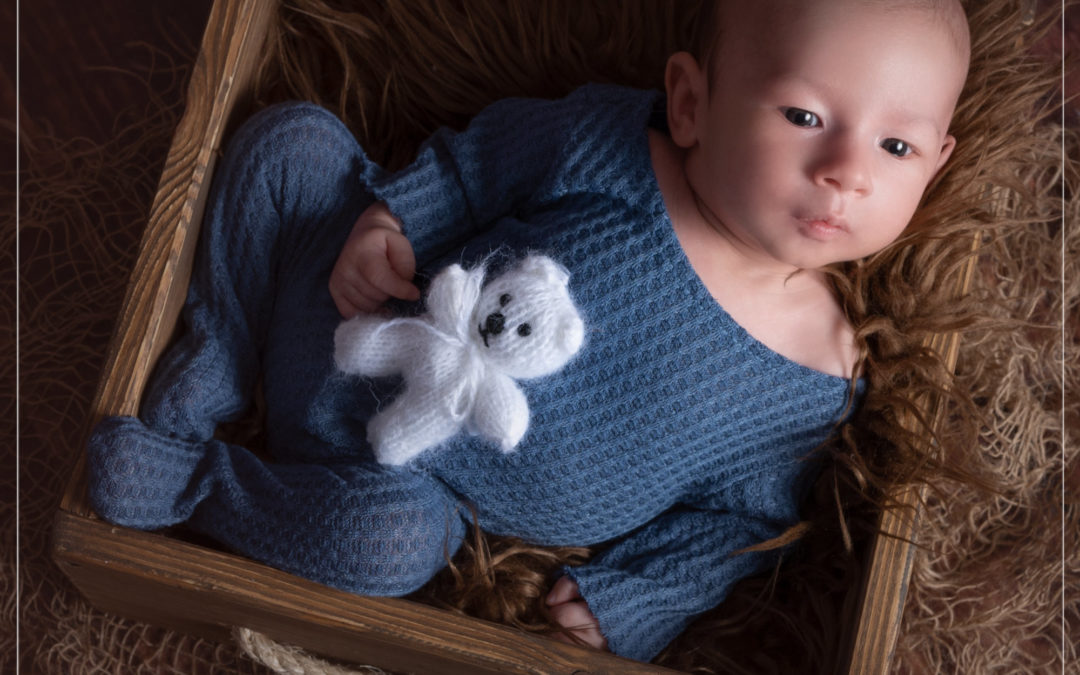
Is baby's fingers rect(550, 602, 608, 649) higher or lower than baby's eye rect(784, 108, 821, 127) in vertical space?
lower

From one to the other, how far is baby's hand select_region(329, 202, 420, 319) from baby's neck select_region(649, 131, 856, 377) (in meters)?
0.32

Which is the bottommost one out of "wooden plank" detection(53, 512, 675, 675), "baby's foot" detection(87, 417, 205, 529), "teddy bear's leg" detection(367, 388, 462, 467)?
"wooden plank" detection(53, 512, 675, 675)

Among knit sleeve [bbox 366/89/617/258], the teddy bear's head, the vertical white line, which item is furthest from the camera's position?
the vertical white line

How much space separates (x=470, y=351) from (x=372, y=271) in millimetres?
246

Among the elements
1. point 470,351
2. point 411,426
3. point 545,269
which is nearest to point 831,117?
point 545,269

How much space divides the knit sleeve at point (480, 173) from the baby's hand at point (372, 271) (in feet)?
0.13

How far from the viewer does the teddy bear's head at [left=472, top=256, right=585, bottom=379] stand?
35.3 inches

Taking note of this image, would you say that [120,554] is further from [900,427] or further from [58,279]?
[900,427]

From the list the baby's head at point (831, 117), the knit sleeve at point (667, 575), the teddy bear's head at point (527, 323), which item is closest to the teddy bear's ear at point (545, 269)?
the teddy bear's head at point (527, 323)

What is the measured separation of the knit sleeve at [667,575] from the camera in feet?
3.84

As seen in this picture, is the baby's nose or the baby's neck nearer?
the baby's nose

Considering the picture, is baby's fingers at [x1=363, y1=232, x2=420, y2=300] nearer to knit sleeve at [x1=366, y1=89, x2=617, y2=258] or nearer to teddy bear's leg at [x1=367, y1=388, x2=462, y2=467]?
knit sleeve at [x1=366, y1=89, x2=617, y2=258]

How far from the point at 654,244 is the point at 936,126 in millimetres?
321

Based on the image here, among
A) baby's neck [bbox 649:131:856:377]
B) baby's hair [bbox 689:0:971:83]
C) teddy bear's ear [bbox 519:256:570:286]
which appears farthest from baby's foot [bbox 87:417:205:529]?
baby's hair [bbox 689:0:971:83]
